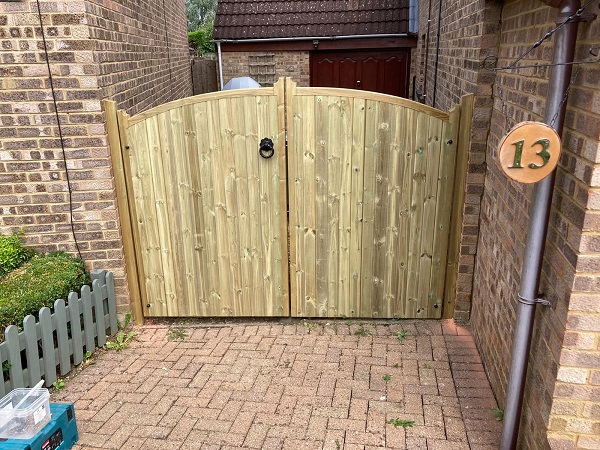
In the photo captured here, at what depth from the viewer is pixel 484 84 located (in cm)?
397

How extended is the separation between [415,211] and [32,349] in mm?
3100

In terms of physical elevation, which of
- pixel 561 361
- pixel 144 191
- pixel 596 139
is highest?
pixel 596 139

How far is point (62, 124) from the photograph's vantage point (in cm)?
404

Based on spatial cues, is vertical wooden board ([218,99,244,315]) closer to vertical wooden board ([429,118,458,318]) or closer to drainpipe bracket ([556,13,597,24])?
vertical wooden board ([429,118,458,318])

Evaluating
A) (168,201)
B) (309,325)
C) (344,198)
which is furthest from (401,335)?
(168,201)

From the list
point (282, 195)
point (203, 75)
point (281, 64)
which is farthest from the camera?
point (203, 75)

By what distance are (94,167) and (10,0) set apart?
1313 mm

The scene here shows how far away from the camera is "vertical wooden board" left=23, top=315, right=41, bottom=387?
351 cm

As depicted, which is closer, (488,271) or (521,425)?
(521,425)

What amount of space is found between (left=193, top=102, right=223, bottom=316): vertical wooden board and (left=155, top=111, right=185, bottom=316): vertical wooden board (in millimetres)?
199

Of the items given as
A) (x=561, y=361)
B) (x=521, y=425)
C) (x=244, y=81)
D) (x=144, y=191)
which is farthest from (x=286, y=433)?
(x=244, y=81)

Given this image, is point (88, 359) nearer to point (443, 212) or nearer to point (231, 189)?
point (231, 189)

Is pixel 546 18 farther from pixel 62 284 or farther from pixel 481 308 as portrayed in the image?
pixel 62 284

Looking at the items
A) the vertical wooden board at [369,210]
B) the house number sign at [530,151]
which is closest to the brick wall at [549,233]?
the house number sign at [530,151]
